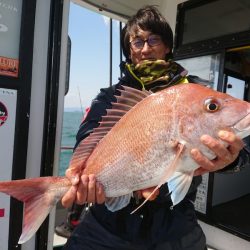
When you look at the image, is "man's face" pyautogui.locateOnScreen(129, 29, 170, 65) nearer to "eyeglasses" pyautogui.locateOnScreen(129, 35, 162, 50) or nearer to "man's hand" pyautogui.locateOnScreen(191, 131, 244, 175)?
"eyeglasses" pyautogui.locateOnScreen(129, 35, 162, 50)

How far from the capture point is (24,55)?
2404mm

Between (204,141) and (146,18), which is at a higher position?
(146,18)

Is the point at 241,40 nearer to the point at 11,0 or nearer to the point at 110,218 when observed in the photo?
the point at 11,0

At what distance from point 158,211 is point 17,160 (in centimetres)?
119

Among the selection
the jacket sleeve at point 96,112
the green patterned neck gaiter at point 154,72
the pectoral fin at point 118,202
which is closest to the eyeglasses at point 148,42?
the green patterned neck gaiter at point 154,72

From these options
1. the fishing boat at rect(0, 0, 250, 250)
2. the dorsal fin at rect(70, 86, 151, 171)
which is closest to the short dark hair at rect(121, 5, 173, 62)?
the fishing boat at rect(0, 0, 250, 250)

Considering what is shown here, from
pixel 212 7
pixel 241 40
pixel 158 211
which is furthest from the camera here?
pixel 212 7

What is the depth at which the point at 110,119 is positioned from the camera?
1568 millimetres

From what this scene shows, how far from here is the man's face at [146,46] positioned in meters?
2.00

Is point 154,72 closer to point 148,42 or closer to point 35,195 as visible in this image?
point 148,42

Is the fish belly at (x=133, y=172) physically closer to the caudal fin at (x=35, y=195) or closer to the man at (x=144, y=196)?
the man at (x=144, y=196)

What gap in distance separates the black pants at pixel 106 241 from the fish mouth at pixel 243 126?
78cm

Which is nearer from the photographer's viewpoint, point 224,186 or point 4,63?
point 4,63

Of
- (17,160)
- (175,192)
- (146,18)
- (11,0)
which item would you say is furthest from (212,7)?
(175,192)
